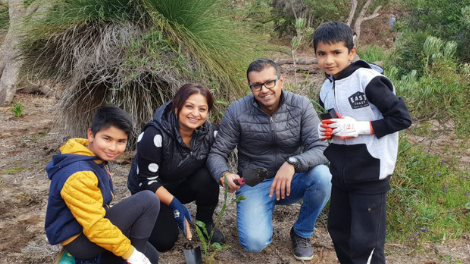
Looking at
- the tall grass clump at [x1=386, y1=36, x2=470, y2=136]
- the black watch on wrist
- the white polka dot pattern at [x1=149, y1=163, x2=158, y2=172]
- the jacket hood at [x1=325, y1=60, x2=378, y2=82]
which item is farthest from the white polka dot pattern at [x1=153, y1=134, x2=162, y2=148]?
the tall grass clump at [x1=386, y1=36, x2=470, y2=136]

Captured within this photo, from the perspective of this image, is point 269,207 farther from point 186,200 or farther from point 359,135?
point 359,135

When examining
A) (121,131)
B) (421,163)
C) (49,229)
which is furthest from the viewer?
(421,163)

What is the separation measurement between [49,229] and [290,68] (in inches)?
214

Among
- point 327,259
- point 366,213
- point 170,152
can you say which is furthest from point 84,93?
point 366,213

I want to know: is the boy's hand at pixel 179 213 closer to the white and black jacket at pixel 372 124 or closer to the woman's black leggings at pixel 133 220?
the woman's black leggings at pixel 133 220

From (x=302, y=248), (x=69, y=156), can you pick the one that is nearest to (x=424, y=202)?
(x=302, y=248)

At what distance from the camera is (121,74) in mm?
3557

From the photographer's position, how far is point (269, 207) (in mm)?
2705

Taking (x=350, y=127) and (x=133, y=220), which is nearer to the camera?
(x=350, y=127)

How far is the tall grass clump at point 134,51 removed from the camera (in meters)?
3.61

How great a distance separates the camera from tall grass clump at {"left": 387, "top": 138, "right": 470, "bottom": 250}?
2.79m

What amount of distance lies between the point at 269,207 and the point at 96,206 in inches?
44.8

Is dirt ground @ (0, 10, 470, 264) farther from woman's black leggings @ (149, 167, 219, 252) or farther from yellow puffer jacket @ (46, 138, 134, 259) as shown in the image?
yellow puffer jacket @ (46, 138, 134, 259)

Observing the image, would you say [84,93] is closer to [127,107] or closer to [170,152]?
[127,107]
